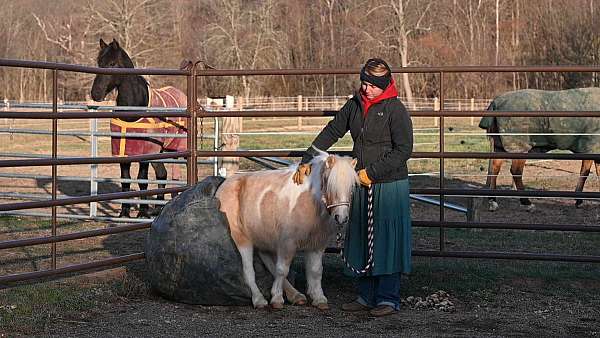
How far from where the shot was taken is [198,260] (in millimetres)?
5914

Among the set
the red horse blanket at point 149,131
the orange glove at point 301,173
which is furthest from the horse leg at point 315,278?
Result: the red horse blanket at point 149,131

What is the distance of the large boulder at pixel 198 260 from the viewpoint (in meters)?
5.87

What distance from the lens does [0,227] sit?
31.6 ft

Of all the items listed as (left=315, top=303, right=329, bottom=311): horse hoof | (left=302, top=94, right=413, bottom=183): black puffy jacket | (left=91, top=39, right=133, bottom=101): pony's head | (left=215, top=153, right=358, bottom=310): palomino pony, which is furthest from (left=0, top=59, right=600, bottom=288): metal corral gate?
(left=91, top=39, right=133, bottom=101): pony's head

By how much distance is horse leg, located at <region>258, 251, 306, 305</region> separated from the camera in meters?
5.95

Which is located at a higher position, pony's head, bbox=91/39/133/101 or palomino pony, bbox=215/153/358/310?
pony's head, bbox=91/39/133/101

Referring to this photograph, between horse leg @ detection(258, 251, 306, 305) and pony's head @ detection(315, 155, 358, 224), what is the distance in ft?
2.35

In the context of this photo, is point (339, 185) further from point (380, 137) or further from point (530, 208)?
point (530, 208)

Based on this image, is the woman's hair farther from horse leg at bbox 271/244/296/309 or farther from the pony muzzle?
horse leg at bbox 271/244/296/309

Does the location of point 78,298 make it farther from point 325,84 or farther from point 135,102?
point 325,84

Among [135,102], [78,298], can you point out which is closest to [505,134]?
[135,102]

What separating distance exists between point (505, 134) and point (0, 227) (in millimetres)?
5707

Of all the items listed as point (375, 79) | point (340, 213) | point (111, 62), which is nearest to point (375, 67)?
point (375, 79)

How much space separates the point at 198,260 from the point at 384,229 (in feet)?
3.86
